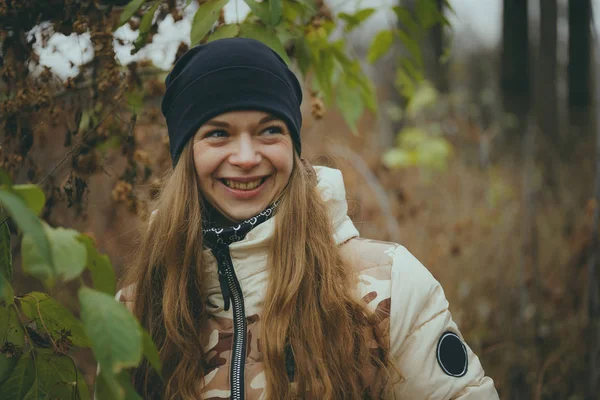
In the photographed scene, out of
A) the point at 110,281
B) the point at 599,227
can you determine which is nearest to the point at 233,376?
the point at 110,281

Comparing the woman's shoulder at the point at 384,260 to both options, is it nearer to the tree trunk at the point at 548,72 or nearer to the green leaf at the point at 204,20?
the green leaf at the point at 204,20

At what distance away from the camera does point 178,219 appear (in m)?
1.99

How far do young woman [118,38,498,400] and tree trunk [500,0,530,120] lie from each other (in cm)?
743

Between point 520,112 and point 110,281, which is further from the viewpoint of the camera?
point 520,112

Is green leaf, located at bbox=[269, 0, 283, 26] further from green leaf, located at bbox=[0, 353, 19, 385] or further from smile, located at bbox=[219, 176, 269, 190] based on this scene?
green leaf, located at bbox=[0, 353, 19, 385]

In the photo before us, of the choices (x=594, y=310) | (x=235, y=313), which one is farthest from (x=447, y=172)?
(x=235, y=313)

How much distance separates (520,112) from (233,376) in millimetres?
8199

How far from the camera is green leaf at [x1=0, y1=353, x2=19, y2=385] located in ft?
4.33

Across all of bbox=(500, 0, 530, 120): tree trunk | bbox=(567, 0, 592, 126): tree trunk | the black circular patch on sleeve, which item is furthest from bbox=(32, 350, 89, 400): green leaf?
bbox=(567, 0, 592, 126): tree trunk

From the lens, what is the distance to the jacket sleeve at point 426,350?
178cm

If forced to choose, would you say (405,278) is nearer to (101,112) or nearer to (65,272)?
(65,272)

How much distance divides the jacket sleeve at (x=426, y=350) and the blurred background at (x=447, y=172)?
2.19 feet

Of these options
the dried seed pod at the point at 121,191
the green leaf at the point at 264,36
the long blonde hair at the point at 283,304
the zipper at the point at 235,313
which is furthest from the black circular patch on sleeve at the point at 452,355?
the dried seed pod at the point at 121,191

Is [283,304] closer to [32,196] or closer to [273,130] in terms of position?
[273,130]
